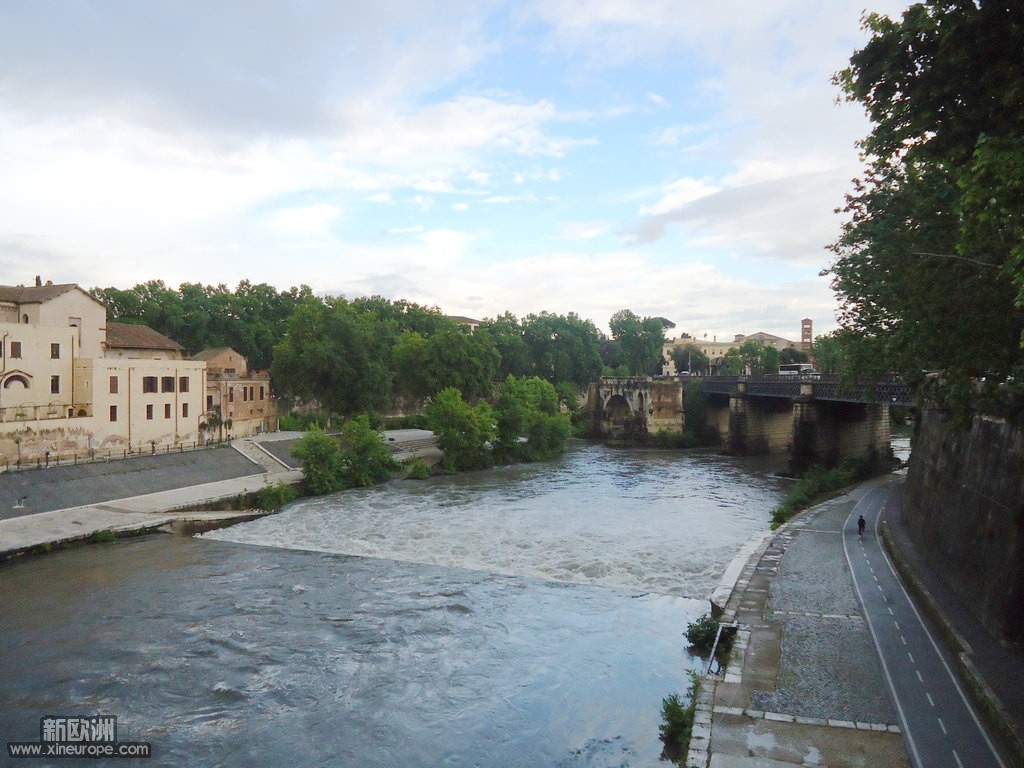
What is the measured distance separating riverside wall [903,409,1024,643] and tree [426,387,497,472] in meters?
31.3

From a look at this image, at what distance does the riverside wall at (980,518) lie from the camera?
15164 millimetres

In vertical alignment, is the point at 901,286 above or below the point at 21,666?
above

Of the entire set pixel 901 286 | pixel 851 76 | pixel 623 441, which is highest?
pixel 851 76

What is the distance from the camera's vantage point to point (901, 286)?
16.1 metres

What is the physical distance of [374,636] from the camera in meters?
18.9

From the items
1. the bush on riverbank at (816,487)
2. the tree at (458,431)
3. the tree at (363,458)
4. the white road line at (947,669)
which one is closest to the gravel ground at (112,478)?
the tree at (363,458)

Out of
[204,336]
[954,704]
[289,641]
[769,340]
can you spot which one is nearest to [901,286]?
[954,704]

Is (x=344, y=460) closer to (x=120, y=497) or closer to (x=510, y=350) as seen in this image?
(x=120, y=497)

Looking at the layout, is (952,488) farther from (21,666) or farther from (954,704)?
(21,666)

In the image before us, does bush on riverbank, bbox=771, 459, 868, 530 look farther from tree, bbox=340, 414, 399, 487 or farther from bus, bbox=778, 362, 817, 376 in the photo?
bus, bbox=778, 362, 817, 376

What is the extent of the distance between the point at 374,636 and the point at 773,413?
195ft

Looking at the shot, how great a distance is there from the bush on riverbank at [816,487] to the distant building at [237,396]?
3649 cm

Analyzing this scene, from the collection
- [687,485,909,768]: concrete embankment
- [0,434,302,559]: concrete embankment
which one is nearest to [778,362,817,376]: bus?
[0,434,302,559]: concrete embankment

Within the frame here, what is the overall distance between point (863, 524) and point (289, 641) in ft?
67.6
